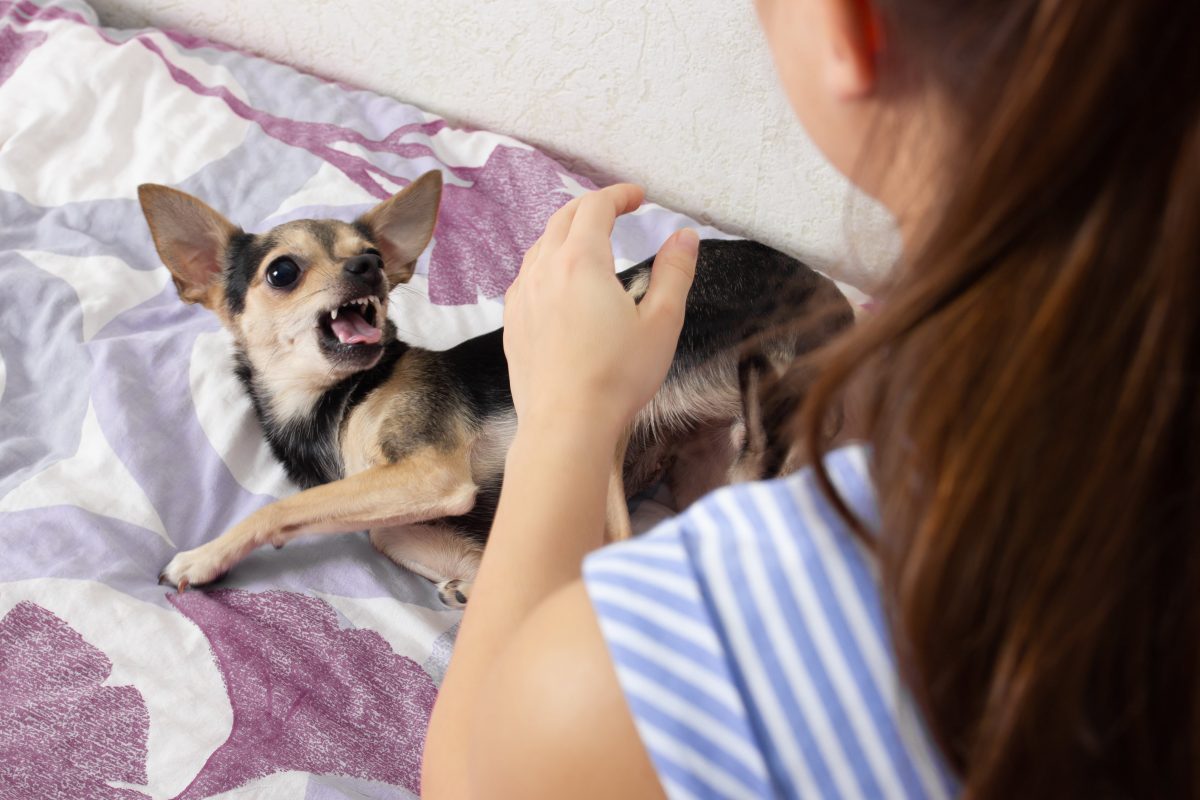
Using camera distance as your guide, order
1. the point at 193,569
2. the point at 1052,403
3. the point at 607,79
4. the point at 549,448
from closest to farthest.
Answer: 1. the point at 1052,403
2. the point at 549,448
3. the point at 193,569
4. the point at 607,79

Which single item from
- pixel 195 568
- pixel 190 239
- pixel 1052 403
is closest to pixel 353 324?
pixel 190 239

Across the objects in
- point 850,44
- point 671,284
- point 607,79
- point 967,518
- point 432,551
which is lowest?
point 432,551

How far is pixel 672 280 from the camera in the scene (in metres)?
0.83

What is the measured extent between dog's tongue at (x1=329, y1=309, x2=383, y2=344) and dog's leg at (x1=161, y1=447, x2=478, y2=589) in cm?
19

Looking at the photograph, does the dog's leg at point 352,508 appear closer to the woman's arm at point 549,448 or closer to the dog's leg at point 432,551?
the dog's leg at point 432,551

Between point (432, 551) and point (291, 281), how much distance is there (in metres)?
0.45

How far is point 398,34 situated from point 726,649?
187 centimetres

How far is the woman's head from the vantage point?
13.1 inches

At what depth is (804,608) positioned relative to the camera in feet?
1.34

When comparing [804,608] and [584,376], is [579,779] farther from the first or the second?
[584,376]

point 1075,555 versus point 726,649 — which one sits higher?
point 1075,555

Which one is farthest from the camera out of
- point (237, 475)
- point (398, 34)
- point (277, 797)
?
point (398, 34)

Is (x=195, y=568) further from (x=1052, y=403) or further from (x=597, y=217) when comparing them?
(x=1052, y=403)

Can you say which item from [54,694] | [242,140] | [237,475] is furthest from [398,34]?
[54,694]
